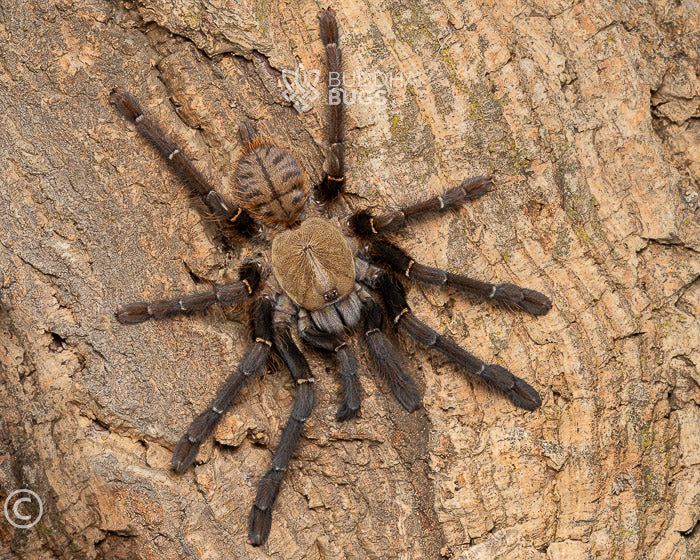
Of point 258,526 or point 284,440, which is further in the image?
point 284,440

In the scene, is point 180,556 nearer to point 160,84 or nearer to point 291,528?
point 291,528

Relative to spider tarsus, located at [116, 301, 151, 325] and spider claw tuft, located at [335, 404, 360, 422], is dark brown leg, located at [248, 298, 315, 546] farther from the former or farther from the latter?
spider tarsus, located at [116, 301, 151, 325]

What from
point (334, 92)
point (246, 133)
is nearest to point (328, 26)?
point (334, 92)

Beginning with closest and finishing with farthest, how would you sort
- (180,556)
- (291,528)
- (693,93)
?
(180,556), (291,528), (693,93)

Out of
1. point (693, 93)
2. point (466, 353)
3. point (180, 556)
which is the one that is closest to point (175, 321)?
point (180, 556)

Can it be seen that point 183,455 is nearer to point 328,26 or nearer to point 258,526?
point 258,526

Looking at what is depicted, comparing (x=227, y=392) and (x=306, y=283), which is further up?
(x=306, y=283)

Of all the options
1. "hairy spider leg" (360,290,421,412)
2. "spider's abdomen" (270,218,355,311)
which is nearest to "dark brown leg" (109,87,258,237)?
"spider's abdomen" (270,218,355,311)
